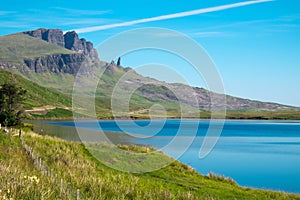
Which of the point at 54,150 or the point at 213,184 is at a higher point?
the point at 54,150

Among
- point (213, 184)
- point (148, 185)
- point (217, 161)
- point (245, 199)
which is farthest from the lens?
point (217, 161)

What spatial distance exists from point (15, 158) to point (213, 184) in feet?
48.8

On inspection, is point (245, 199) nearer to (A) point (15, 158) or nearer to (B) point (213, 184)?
(B) point (213, 184)

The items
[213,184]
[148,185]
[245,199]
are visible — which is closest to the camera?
[245,199]

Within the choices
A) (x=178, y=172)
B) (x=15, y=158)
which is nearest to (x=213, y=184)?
(x=178, y=172)

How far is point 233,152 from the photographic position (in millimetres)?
64250

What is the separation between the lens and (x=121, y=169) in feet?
112

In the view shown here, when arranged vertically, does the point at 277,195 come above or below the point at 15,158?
below

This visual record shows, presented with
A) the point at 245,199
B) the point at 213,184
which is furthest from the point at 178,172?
the point at 245,199

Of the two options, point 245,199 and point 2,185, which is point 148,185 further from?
point 2,185

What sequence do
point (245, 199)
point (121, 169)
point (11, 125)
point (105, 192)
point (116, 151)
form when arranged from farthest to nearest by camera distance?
1. point (11, 125)
2. point (116, 151)
3. point (121, 169)
4. point (245, 199)
5. point (105, 192)

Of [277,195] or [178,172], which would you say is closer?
[277,195]

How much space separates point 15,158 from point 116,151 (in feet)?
47.8

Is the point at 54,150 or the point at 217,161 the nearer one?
the point at 54,150
